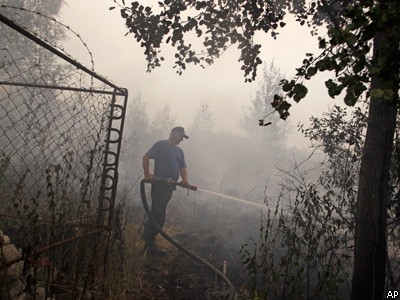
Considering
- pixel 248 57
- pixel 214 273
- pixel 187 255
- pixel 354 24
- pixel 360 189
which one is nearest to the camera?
pixel 354 24

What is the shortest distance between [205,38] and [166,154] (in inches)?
90.1

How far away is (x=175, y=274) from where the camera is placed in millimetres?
4727

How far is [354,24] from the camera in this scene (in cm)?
110

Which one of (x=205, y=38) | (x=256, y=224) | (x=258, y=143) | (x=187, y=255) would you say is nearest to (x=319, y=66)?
(x=205, y=38)

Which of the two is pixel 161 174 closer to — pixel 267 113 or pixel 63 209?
pixel 63 209

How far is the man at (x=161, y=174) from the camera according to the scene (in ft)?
18.5

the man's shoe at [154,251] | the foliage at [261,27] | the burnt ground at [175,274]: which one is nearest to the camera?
the foliage at [261,27]

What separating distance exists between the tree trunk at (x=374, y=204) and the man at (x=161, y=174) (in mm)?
3372

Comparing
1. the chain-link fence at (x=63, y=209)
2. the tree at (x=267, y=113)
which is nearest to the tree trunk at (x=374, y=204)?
the chain-link fence at (x=63, y=209)

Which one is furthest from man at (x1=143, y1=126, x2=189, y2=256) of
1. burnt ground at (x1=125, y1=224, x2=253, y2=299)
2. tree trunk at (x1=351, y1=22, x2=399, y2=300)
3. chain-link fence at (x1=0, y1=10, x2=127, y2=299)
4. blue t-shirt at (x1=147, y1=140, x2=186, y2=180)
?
tree trunk at (x1=351, y1=22, x2=399, y2=300)

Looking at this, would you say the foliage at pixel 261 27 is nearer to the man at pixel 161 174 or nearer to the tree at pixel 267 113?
the man at pixel 161 174

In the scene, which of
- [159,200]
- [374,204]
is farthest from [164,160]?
[374,204]

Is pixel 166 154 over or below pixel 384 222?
over

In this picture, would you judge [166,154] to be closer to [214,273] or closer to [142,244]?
[142,244]
